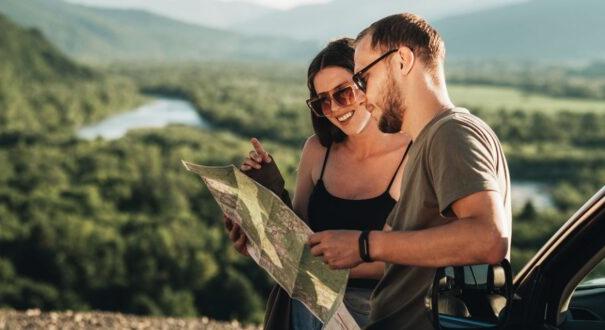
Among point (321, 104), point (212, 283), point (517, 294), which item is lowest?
point (212, 283)

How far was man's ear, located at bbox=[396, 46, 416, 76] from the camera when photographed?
1448mm

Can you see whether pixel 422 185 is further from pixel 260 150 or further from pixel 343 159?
pixel 343 159

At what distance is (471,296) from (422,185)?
0.68 feet

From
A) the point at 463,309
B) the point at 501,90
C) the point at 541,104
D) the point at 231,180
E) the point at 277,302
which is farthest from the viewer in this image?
the point at 501,90

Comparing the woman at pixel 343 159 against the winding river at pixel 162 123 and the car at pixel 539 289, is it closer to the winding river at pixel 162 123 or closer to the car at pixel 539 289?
the car at pixel 539 289

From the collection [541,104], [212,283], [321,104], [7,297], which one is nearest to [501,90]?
[541,104]

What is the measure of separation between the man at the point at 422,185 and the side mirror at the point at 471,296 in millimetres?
25

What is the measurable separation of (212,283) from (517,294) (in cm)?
3735

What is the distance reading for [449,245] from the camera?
129 centimetres

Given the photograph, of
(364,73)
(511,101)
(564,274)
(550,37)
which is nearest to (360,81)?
(364,73)

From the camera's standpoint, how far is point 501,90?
10925 centimetres

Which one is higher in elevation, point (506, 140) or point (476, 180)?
point (476, 180)

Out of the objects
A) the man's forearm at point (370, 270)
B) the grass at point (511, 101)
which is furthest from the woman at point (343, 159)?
the grass at point (511, 101)

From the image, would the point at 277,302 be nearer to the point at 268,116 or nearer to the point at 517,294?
the point at 517,294
